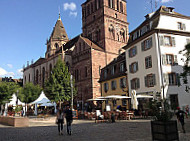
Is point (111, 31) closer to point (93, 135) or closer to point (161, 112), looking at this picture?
point (93, 135)

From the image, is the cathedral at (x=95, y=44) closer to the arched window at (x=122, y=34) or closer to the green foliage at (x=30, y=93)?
the arched window at (x=122, y=34)

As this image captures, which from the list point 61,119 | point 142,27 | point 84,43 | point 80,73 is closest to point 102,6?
point 84,43

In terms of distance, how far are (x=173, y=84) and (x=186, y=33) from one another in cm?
728

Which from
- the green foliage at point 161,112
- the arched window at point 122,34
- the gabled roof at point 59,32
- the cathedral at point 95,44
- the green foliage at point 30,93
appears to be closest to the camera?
the green foliage at point 161,112

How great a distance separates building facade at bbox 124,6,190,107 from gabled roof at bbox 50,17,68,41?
3775 centimetres

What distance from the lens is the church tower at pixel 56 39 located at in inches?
2382

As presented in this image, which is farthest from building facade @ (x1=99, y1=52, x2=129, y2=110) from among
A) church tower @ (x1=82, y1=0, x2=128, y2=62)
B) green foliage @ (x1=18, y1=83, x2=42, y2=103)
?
green foliage @ (x1=18, y1=83, x2=42, y2=103)

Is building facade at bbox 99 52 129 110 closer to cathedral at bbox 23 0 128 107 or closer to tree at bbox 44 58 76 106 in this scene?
cathedral at bbox 23 0 128 107

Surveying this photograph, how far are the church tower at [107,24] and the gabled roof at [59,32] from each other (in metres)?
13.2

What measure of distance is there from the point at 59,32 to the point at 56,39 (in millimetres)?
2763

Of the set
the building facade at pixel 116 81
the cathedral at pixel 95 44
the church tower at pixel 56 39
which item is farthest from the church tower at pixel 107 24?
the church tower at pixel 56 39

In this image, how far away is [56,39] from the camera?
200 ft

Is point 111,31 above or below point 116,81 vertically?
above

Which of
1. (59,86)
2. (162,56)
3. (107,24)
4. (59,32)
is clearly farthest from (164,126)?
(59,32)
